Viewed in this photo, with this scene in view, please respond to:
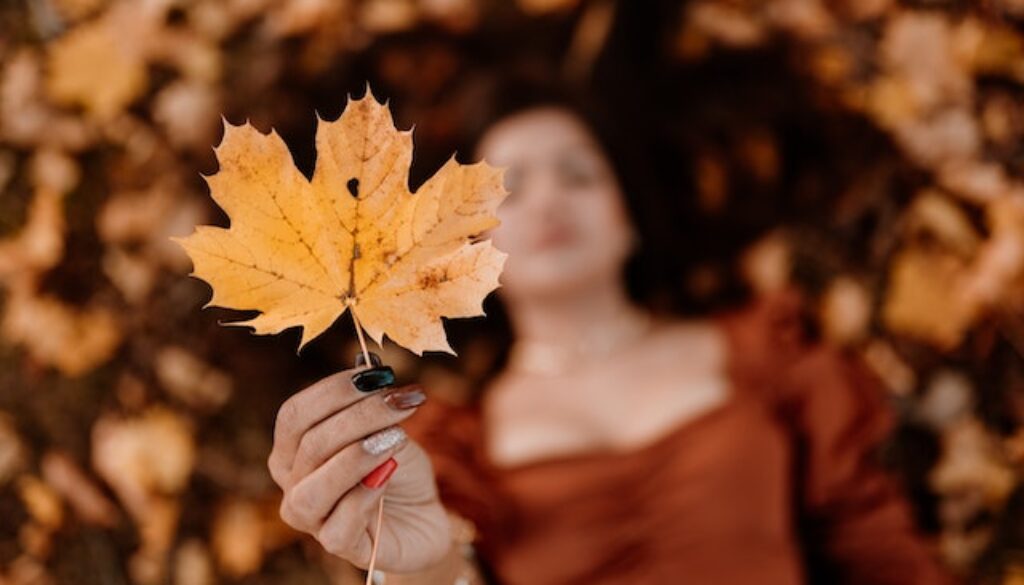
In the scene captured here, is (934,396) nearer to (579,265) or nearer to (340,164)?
(579,265)

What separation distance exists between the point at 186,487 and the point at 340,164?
105cm

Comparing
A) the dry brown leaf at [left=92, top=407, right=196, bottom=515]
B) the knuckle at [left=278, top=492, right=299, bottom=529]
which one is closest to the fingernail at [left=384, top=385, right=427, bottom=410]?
the knuckle at [left=278, top=492, right=299, bottom=529]

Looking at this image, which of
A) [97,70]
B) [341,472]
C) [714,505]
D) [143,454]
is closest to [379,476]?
[341,472]

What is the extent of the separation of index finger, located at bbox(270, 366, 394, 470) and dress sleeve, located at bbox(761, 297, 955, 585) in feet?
2.72

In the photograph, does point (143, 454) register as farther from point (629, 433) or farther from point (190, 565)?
point (629, 433)

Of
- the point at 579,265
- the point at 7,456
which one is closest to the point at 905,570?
the point at 579,265

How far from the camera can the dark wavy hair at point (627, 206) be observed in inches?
57.4

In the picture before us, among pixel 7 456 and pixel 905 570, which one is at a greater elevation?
pixel 7 456

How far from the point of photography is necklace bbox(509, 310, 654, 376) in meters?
1.42

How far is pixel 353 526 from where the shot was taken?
64 centimetres

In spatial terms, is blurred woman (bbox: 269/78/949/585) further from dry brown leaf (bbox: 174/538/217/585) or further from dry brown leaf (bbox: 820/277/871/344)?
dry brown leaf (bbox: 174/538/217/585)

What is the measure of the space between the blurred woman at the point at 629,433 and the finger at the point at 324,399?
18.7 inches

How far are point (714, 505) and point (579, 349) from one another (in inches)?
12.1

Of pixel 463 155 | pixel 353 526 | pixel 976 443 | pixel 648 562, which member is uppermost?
pixel 463 155
